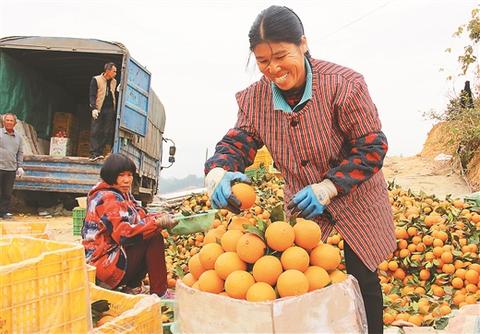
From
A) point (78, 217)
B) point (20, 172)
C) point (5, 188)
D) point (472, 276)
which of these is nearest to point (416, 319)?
point (472, 276)

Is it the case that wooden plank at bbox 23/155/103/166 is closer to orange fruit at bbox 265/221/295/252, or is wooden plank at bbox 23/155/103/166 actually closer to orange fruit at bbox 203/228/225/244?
orange fruit at bbox 203/228/225/244

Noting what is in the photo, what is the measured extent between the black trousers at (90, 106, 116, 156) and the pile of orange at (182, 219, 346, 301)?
7912mm

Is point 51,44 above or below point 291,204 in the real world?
above

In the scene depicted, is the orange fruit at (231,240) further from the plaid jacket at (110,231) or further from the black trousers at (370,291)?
the plaid jacket at (110,231)

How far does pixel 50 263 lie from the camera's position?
1.91 m

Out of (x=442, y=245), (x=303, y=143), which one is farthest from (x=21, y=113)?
(x=303, y=143)

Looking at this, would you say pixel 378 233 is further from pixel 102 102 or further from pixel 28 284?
pixel 102 102

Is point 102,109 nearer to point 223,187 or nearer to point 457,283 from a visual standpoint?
point 457,283

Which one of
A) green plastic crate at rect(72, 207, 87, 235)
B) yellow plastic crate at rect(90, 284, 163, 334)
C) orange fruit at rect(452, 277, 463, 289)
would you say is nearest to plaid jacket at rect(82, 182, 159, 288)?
yellow plastic crate at rect(90, 284, 163, 334)

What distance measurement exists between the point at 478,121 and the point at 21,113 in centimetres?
986

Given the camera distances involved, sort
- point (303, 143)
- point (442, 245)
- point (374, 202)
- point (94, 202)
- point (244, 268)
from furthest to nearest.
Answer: point (442, 245) < point (94, 202) < point (374, 202) < point (303, 143) < point (244, 268)

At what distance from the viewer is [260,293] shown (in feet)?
5.04

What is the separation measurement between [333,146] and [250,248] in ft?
2.07

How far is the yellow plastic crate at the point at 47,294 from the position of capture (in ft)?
5.86
